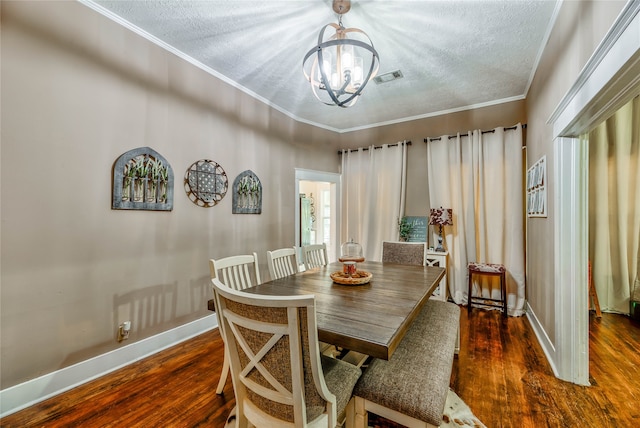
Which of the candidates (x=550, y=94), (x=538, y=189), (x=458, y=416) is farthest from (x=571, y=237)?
(x=458, y=416)

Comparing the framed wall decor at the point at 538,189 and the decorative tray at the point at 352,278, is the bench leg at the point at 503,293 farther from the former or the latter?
the decorative tray at the point at 352,278

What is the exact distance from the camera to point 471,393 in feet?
6.20

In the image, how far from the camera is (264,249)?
12.0 ft

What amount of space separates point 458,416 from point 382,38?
2913 millimetres

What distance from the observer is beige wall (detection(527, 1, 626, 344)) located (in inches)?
59.9

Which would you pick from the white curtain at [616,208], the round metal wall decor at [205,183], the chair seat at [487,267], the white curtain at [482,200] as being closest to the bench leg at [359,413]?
the round metal wall decor at [205,183]

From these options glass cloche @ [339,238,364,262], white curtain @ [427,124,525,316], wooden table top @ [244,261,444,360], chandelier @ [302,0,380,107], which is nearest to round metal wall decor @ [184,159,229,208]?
wooden table top @ [244,261,444,360]

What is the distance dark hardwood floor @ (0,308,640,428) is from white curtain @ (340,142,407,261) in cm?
209

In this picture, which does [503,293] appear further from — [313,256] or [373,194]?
[313,256]

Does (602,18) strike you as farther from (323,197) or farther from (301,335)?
(323,197)

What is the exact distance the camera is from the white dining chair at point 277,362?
0.96 metres

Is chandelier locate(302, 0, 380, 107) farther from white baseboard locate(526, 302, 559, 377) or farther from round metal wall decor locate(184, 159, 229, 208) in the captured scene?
white baseboard locate(526, 302, 559, 377)

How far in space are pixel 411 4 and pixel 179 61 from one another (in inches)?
85.4

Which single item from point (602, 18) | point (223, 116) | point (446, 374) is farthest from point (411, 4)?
point (446, 374)
